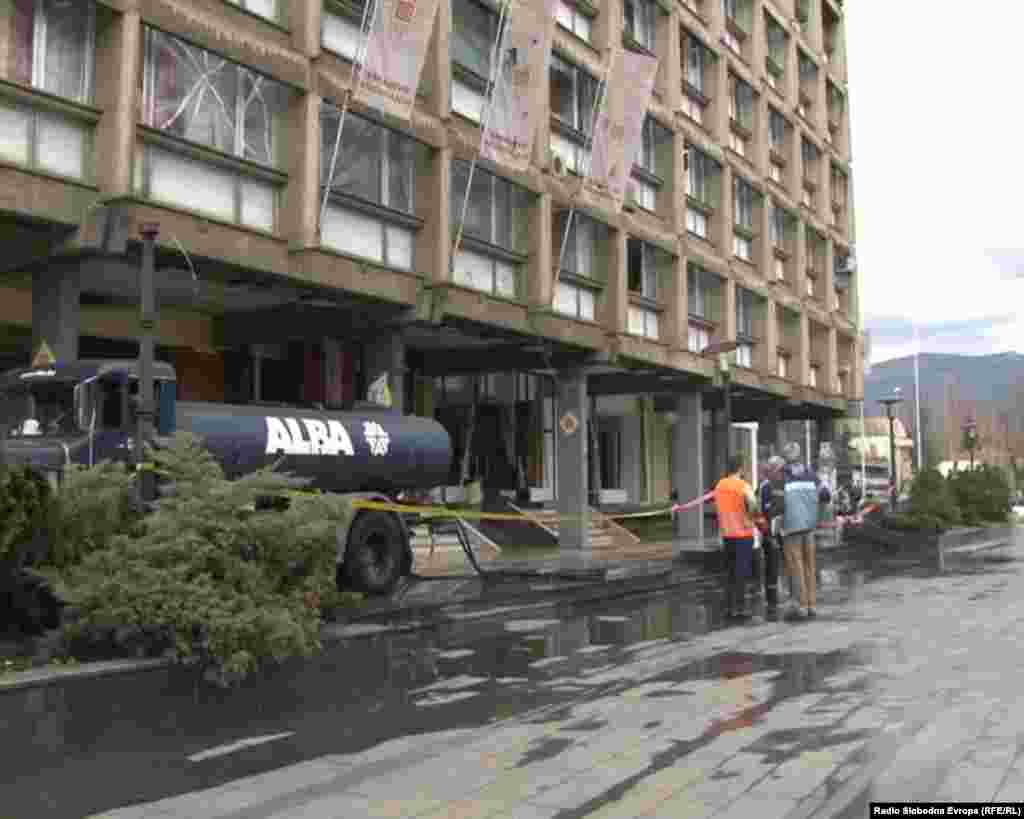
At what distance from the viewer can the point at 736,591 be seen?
13016 mm

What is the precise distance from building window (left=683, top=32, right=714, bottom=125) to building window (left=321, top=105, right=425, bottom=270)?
12.7 meters

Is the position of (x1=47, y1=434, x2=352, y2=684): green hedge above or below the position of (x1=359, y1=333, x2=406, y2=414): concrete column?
below

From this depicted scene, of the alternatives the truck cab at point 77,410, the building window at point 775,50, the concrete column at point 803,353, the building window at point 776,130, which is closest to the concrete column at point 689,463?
the concrete column at point 803,353

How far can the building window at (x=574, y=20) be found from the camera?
2405 centimetres

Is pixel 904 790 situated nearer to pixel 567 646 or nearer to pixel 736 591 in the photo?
pixel 567 646

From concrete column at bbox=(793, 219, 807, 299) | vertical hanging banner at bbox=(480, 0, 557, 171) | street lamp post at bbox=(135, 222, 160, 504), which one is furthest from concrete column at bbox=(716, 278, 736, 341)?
street lamp post at bbox=(135, 222, 160, 504)

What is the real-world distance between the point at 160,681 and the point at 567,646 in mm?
4543

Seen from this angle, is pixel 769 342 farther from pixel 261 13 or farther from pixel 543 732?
pixel 543 732

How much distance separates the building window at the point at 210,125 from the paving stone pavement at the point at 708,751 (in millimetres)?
9476

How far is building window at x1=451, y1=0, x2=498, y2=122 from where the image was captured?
20859mm

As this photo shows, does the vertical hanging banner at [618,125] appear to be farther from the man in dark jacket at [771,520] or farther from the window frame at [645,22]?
the man in dark jacket at [771,520]

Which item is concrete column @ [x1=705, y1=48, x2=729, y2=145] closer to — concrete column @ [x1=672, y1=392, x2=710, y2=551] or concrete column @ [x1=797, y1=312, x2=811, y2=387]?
concrete column @ [x1=672, y1=392, x2=710, y2=551]

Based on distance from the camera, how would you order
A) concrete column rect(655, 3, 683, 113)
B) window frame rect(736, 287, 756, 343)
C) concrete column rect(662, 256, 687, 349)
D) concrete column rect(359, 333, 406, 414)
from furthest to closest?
window frame rect(736, 287, 756, 343) < concrete column rect(655, 3, 683, 113) < concrete column rect(662, 256, 687, 349) < concrete column rect(359, 333, 406, 414)

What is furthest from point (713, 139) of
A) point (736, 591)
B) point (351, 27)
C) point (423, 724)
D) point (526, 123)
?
point (423, 724)
